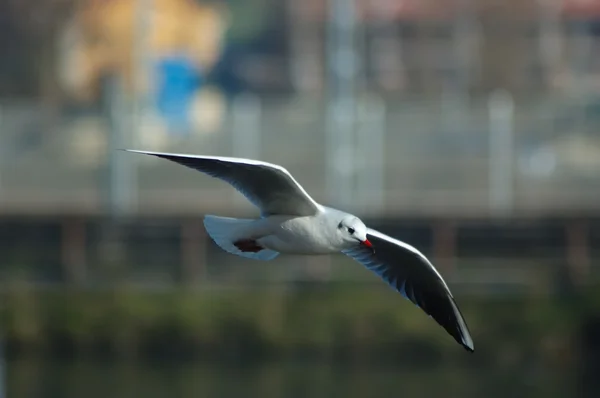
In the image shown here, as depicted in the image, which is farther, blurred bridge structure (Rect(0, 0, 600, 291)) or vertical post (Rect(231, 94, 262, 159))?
vertical post (Rect(231, 94, 262, 159))

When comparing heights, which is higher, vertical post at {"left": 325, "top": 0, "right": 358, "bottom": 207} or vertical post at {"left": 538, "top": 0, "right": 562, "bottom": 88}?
vertical post at {"left": 538, "top": 0, "right": 562, "bottom": 88}

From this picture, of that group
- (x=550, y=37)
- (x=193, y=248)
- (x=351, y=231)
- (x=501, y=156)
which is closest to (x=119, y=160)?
(x=193, y=248)

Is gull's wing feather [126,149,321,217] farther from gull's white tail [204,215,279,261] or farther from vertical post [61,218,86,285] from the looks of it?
vertical post [61,218,86,285]

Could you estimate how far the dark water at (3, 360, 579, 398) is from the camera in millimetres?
14172

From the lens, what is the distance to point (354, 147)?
1719 cm

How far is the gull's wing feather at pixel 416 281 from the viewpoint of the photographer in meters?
8.36

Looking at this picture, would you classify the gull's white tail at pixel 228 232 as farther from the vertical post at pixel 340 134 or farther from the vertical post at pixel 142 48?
the vertical post at pixel 142 48

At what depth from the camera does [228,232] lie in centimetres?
796

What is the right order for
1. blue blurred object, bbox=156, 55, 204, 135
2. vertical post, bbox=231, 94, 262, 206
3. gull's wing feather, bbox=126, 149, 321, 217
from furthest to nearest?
blue blurred object, bbox=156, 55, 204, 135 < vertical post, bbox=231, 94, 262, 206 < gull's wing feather, bbox=126, 149, 321, 217

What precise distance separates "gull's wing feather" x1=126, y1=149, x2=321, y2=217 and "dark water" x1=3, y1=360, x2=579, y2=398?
629 centimetres

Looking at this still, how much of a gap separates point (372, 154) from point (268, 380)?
3.35 meters

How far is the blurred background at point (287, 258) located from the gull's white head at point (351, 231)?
6.39 metres

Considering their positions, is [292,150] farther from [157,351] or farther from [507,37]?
[507,37]

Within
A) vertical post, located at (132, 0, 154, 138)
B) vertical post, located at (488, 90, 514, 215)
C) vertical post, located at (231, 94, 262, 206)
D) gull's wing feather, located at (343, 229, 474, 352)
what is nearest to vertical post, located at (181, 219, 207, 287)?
vertical post, located at (231, 94, 262, 206)
